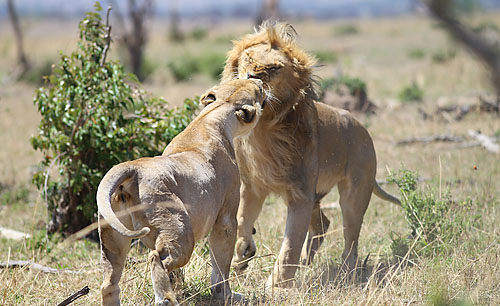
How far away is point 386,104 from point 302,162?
361 inches

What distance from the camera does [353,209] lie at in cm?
602

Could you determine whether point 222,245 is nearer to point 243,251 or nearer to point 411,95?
point 243,251

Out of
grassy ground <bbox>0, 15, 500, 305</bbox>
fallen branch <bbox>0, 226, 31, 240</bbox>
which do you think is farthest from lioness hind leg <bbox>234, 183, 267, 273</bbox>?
fallen branch <bbox>0, 226, 31, 240</bbox>

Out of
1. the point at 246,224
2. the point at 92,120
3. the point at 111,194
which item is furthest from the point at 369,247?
the point at 111,194

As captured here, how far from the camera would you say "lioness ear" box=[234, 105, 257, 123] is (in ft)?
15.1

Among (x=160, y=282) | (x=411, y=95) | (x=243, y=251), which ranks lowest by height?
(x=411, y=95)

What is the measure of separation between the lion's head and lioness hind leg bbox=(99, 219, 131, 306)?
1966 millimetres

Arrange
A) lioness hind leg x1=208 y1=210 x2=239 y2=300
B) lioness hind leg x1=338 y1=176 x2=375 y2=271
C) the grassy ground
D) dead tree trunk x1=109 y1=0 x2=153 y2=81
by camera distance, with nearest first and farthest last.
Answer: lioness hind leg x1=208 y1=210 x2=239 y2=300
the grassy ground
lioness hind leg x1=338 y1=176 x2=375 y2=271
dead tree trunk x1=109 y1=0 x2=153 y2=81

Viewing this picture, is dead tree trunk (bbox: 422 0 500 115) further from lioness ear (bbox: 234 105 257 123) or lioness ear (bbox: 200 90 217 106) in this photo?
lioness ear (bbox: 200 90 217 106)

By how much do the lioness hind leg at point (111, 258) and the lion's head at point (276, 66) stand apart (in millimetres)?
1966

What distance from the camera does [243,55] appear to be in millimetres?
5301

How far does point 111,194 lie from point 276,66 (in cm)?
225

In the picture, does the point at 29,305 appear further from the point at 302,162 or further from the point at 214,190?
the point at 302,162

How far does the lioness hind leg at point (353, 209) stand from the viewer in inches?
236
